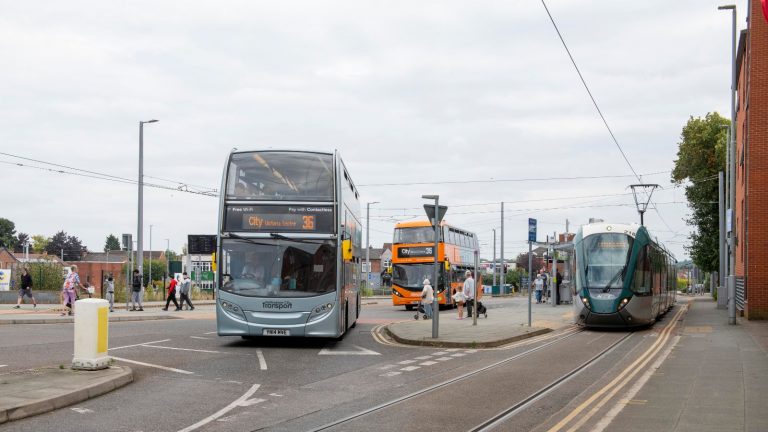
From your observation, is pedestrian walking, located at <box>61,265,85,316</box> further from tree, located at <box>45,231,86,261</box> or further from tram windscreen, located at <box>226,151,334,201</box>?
tree, located at <box>45,231,86,261</box>

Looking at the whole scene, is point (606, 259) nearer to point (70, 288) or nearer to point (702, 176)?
point (70, 288)

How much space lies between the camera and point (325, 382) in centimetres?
1084

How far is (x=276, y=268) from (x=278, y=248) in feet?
1.31

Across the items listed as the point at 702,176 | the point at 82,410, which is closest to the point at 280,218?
the point at 82,410

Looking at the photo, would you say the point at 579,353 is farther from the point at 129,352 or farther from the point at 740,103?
the point at 740,103

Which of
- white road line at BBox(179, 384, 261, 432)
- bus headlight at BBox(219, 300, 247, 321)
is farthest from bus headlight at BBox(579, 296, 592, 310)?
white road line at BBox(179, 384, 261, 432)

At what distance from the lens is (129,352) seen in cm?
1412

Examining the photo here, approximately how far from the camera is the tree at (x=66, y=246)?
391ft

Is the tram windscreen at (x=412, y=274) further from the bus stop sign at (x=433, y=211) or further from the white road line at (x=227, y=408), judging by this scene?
the white road line at (x=227, y=408)

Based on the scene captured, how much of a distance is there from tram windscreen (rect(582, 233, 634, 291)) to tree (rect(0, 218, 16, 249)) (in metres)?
106

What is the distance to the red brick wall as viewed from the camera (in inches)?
975

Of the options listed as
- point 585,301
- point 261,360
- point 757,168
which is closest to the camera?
point 261,360

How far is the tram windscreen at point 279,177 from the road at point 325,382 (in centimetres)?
311

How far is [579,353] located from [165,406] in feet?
30.0
